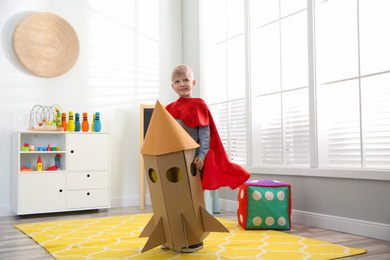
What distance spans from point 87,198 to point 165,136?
2147mm

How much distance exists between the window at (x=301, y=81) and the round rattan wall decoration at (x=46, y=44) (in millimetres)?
1493

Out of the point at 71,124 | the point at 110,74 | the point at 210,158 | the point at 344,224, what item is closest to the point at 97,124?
the point at 71,124

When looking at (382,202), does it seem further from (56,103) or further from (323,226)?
(56,103)

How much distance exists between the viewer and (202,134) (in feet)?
7.52

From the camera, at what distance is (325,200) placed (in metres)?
3.02

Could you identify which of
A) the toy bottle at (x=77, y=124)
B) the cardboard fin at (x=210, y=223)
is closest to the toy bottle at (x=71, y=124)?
the toy bottle at (x=77, y=124)

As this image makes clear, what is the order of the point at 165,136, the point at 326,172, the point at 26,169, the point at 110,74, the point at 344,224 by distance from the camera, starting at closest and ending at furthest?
the point at 165,136 → the point at 344,224 → the point at 326,172 → the point at 26,169 → the point at 110,74

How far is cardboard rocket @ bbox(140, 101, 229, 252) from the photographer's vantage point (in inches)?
82.6

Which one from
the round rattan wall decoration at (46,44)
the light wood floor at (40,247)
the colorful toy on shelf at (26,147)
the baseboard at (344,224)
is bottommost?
the light wood floor at (40,247)

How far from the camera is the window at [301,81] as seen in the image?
9.05 feet

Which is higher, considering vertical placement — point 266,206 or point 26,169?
point 26,169

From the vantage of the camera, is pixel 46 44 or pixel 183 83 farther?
pixel 46 44

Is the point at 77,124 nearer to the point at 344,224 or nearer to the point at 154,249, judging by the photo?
the point at 154,249

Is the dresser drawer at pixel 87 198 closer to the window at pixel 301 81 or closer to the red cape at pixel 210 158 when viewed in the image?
the window at pixel 301 81
